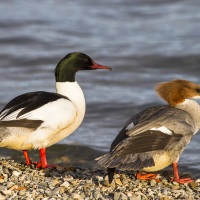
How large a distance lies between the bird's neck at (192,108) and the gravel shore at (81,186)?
2.26 ft

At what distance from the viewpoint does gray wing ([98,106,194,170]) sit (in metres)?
6.59

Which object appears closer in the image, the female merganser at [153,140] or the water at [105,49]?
the female merganser at [153,140]

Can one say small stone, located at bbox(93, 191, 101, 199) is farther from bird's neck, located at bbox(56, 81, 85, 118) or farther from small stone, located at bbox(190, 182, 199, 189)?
bird's neck, located at bbox(56, 81, 85, 118)

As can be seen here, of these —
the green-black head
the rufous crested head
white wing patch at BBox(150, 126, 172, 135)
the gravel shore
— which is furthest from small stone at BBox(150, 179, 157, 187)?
the green-black head

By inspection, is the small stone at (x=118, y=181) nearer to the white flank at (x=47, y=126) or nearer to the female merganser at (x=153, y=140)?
the female merganser at (x=153, y=140)

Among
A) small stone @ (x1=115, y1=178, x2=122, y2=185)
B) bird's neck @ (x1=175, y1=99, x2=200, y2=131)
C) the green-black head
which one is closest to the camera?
small stone @ (x1=115, y1=178, x2=122, y2=185)

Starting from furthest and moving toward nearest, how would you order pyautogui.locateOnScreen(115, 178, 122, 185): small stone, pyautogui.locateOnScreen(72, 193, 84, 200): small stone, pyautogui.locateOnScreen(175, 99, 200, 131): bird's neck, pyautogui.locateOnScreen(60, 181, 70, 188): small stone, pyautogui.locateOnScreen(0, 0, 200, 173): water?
pyautogui.locateOnScreen(0, 0, 200, 173): water, pyautogui.locateOnScreen(175, 99, 200, 131): bird's neck, pyautogui.locateOnScreen(115, 178, 122, 185): small stone, pyautogui.locateOnScreen(60, 181, 70, 188): small stone, pyautogui.locateOnScreen(72, 193, 84, 200): small stone

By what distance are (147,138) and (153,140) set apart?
2.5 inches

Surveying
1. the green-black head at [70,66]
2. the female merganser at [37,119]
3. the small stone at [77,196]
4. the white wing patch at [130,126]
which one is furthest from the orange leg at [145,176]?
the green-black head at [70,66]

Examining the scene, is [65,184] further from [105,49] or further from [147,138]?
[105,49]

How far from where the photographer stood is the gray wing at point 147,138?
260 inches

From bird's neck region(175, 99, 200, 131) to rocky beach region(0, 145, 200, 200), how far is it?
2.26ft

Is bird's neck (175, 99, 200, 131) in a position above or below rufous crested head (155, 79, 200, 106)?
below

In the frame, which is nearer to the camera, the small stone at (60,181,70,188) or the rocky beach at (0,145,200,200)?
the rocky beach at (0,145,200,200)
